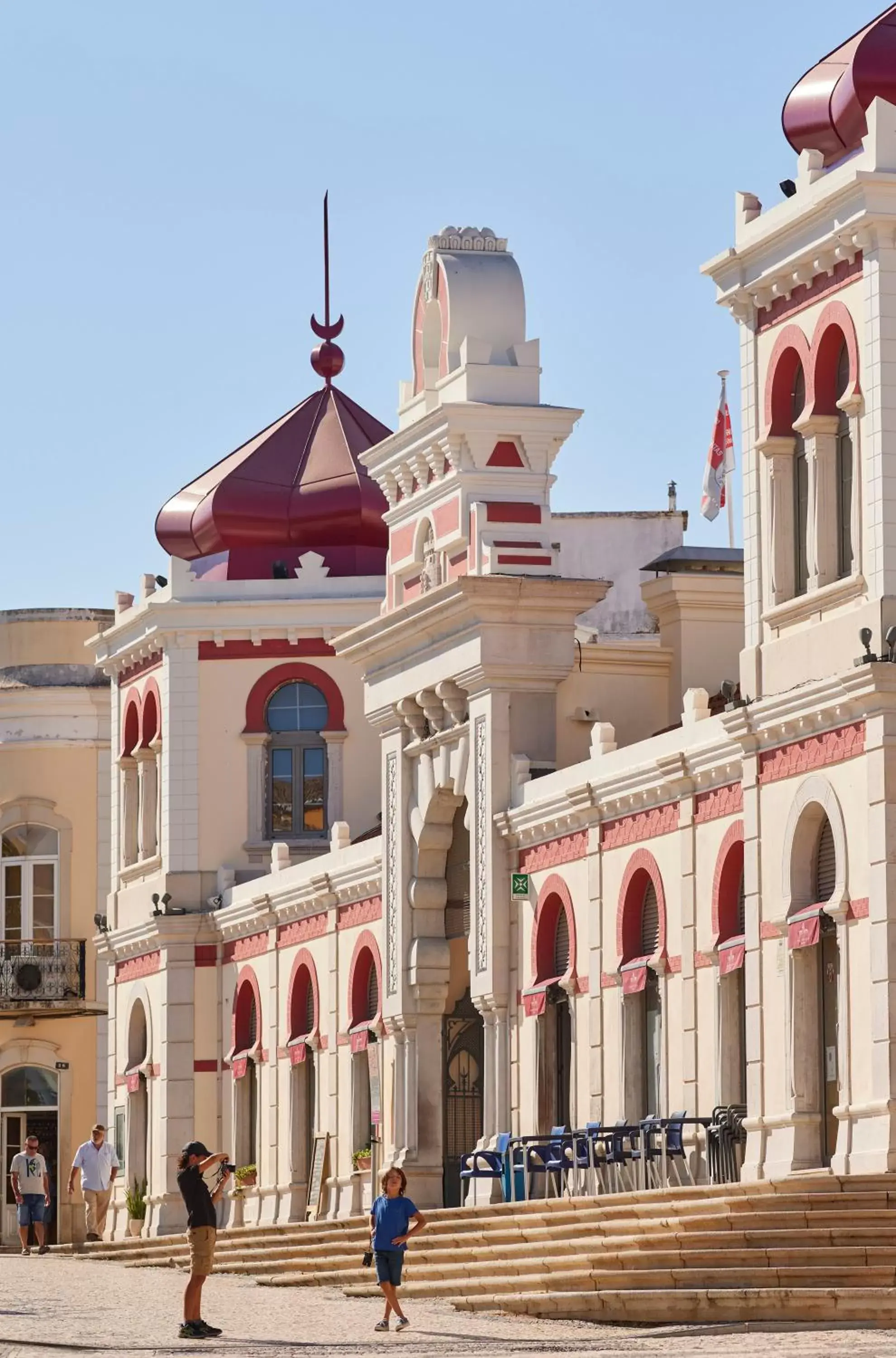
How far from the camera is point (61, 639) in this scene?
5075 centimetres

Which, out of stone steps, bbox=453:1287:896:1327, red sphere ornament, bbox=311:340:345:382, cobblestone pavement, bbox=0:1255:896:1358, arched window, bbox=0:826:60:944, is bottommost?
cobblestone pavement, bbox=0:1255:896:1358

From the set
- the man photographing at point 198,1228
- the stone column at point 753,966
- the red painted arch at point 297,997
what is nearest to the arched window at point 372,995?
the red painted arch at point 297,997

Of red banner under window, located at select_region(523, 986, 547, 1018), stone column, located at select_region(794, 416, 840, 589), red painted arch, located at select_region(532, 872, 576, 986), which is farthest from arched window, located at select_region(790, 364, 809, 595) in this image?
red banner under window, located at select_region(523, 986, 547, 1018)

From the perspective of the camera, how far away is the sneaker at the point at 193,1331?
2294 centimetres

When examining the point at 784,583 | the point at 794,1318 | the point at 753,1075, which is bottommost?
the point at 794,1318

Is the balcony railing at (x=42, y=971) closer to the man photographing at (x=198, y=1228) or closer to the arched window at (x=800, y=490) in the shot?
the arched window at (x=800, y=490)

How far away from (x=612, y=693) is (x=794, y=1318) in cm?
1418

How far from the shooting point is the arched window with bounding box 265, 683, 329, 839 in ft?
144

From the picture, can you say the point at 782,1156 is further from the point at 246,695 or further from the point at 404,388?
the point at 246,695

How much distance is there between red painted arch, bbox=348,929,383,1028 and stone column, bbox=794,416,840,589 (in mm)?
12928

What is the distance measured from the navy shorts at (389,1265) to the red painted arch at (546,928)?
31.2 feet

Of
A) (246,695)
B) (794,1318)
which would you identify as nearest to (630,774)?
(794,1318)

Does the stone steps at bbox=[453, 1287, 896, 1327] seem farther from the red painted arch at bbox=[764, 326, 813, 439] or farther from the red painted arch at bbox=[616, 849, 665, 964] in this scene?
the red painted arch at bbox=[764, 326, 813, 439]

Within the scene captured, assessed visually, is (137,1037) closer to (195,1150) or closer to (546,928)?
(546,928)
